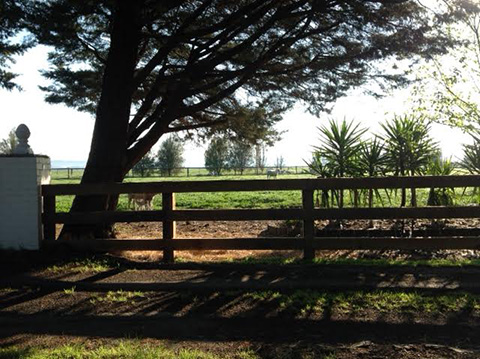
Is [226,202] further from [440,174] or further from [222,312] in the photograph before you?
[222,312]

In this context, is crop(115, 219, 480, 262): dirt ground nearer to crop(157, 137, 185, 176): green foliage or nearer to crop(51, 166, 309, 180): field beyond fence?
crop(51, 166, 309, 180): field beyond fence

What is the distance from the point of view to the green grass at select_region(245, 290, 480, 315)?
5.00 meters

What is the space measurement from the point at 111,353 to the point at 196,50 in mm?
7982

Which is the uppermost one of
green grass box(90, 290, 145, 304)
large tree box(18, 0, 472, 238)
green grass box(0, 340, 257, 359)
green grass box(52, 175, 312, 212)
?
large tree box(18, 0, 472, 238)

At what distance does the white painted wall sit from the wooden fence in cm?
18

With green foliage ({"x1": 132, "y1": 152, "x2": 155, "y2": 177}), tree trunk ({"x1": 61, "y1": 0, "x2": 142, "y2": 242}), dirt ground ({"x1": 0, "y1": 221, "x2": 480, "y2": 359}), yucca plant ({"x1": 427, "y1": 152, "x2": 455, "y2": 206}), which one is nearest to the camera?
dirt ground ({"x1": 0, "y1": 221, "x2": 480, "y2": 359})

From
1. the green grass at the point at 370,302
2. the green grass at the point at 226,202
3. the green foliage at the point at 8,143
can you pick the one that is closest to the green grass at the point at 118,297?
the green grass at the point at 370,302

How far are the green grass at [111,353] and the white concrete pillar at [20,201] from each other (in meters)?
3.58

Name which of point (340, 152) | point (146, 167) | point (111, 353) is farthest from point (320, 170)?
point (146, 167)

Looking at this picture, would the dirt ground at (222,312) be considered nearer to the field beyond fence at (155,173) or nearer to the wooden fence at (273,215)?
the wooden fence at (273,215)

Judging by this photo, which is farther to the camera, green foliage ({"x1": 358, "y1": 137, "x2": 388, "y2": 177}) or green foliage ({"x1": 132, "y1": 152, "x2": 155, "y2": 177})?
green foliage ({"x1": 132, "y1": 152, "x2": 155, "y2": 177})

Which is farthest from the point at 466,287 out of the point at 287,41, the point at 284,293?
the point at 287,41

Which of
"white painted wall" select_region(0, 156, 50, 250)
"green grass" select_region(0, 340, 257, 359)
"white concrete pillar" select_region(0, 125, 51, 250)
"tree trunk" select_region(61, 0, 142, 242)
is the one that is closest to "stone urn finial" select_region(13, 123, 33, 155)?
"white concrete pillar" select_region(0, 125, 51, 250)

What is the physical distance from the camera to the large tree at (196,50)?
28.6 ft
